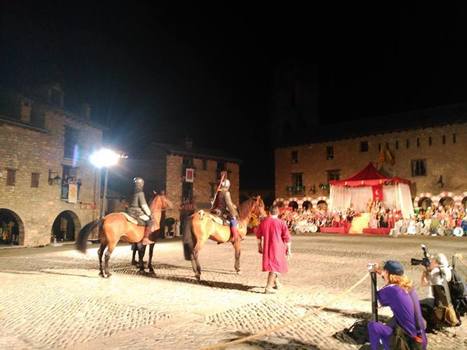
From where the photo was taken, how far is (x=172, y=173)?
39219 millimetres

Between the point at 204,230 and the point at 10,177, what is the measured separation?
58.8 feet

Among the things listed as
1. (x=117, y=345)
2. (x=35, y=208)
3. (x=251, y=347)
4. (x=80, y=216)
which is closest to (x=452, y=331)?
(x=251, y=347)

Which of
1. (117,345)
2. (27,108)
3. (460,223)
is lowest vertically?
(117,345)

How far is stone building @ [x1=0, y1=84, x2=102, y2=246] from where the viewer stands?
23.4 meters

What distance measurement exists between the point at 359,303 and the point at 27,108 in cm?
2417

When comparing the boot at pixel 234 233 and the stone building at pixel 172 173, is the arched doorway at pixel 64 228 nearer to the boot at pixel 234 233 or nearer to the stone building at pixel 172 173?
the stone building at pixel 172 173

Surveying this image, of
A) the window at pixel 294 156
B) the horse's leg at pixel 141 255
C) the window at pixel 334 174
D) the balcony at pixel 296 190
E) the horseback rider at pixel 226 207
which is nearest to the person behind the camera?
the horseback rider at pixel 226 207

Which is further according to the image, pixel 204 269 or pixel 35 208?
pixel 35 208

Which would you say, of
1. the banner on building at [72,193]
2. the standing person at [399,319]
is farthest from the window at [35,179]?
the standing person at [399,319]

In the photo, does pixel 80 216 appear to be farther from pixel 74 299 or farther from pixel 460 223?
pixel 460 223

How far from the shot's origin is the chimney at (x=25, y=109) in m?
24.6

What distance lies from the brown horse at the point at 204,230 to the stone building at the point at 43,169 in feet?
56.5

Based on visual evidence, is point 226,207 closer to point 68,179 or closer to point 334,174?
point 68,179

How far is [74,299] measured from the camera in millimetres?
7809
